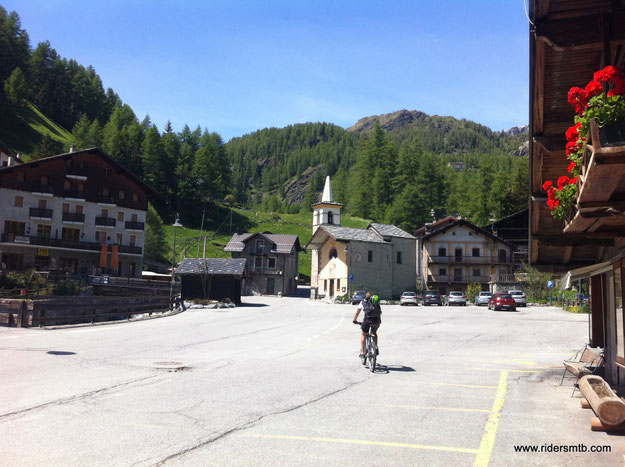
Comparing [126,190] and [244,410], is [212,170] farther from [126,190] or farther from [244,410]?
[244,410]

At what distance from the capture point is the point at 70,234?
5850cm

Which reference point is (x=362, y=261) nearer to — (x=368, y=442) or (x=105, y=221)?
(x=105, y=221)

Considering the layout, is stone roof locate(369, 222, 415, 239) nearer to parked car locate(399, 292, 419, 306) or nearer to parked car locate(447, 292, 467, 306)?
parked car locate(399, 292, 419, 306)

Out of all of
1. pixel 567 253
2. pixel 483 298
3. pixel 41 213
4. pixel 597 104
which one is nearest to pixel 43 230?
pixel 41 213

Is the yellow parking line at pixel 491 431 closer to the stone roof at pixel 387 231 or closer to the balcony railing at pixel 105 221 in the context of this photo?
the balcony railing at pixel 105 221

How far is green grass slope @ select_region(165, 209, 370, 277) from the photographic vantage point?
9258cm

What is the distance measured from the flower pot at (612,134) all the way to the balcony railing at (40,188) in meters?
59.4

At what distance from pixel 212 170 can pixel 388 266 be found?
65.4 metres

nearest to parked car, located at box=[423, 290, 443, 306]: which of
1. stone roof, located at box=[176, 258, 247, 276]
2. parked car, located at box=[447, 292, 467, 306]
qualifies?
parked car, located at box=[447, 292, 467, 306]

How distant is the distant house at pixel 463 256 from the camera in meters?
69.6

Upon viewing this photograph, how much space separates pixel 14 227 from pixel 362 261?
1525 inches

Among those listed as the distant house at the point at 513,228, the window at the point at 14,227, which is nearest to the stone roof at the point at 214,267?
the window at the point at 14,227

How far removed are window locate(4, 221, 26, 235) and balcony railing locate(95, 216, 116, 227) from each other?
316 inches

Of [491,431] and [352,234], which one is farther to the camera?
[352,234]
